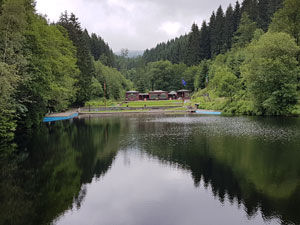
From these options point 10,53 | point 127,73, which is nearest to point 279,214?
point 10,53

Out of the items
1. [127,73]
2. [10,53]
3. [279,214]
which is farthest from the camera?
[127,73]

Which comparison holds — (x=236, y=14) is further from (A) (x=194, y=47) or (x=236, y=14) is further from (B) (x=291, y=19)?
(B) (x=291, y=19)

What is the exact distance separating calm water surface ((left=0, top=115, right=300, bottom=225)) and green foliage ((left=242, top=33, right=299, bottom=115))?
20022 mm

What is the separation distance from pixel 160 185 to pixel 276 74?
32.0m

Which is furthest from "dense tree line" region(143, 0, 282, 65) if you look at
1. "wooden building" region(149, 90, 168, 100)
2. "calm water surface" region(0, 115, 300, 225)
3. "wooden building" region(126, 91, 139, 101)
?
"calm water surface" region(0, 115, 300, 225)

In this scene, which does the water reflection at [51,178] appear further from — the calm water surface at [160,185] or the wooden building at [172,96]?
the wooden building at [172,96]

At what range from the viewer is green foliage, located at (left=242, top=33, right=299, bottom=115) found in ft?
120

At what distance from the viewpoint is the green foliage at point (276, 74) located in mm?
36656

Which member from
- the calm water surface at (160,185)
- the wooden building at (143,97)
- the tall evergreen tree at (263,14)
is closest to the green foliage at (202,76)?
the wooden building at (143,97)

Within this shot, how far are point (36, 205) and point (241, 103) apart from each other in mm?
41152

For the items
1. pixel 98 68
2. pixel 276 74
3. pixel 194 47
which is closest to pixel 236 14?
pixel 194 47

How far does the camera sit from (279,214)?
8.00 metres

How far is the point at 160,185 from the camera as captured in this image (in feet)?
37.2

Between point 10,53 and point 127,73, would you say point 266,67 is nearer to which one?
point 10,53
